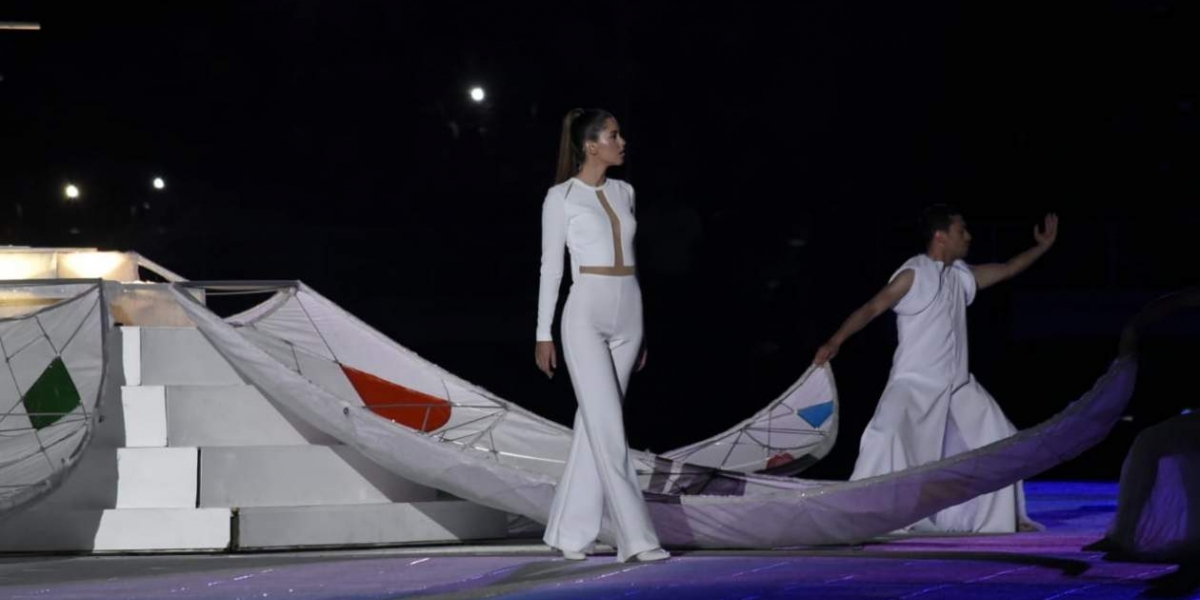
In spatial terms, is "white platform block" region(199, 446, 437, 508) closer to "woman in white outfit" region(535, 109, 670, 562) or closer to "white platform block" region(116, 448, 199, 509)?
"white platform block" region(116, 448, 199, 509)

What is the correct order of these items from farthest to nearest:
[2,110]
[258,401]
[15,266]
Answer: [2,110] → [15,266] → [258,401]

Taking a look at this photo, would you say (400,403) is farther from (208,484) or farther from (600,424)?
(600,424)

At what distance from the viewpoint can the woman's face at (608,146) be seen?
454cm

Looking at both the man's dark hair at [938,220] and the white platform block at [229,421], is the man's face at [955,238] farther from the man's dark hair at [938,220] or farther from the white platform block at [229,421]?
the white platform block at [229,421]

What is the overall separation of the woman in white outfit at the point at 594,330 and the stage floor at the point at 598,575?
12 cm

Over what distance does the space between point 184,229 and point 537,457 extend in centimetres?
730

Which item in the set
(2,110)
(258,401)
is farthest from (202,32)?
(258,401)

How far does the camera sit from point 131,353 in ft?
17.7

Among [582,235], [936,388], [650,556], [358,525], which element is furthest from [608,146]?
[936,388]

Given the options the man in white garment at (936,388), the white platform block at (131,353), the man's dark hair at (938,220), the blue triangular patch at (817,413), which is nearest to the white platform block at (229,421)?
the white platform block at (131,353)

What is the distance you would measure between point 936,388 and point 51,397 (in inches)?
122

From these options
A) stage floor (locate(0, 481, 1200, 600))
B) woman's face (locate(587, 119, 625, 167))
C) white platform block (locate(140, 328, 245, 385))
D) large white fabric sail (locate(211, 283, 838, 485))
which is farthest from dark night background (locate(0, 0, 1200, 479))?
woman's face (locate(587, 119, 625, 167))

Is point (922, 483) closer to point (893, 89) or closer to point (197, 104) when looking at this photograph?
point (197, 104)

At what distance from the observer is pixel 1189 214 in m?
15.2
